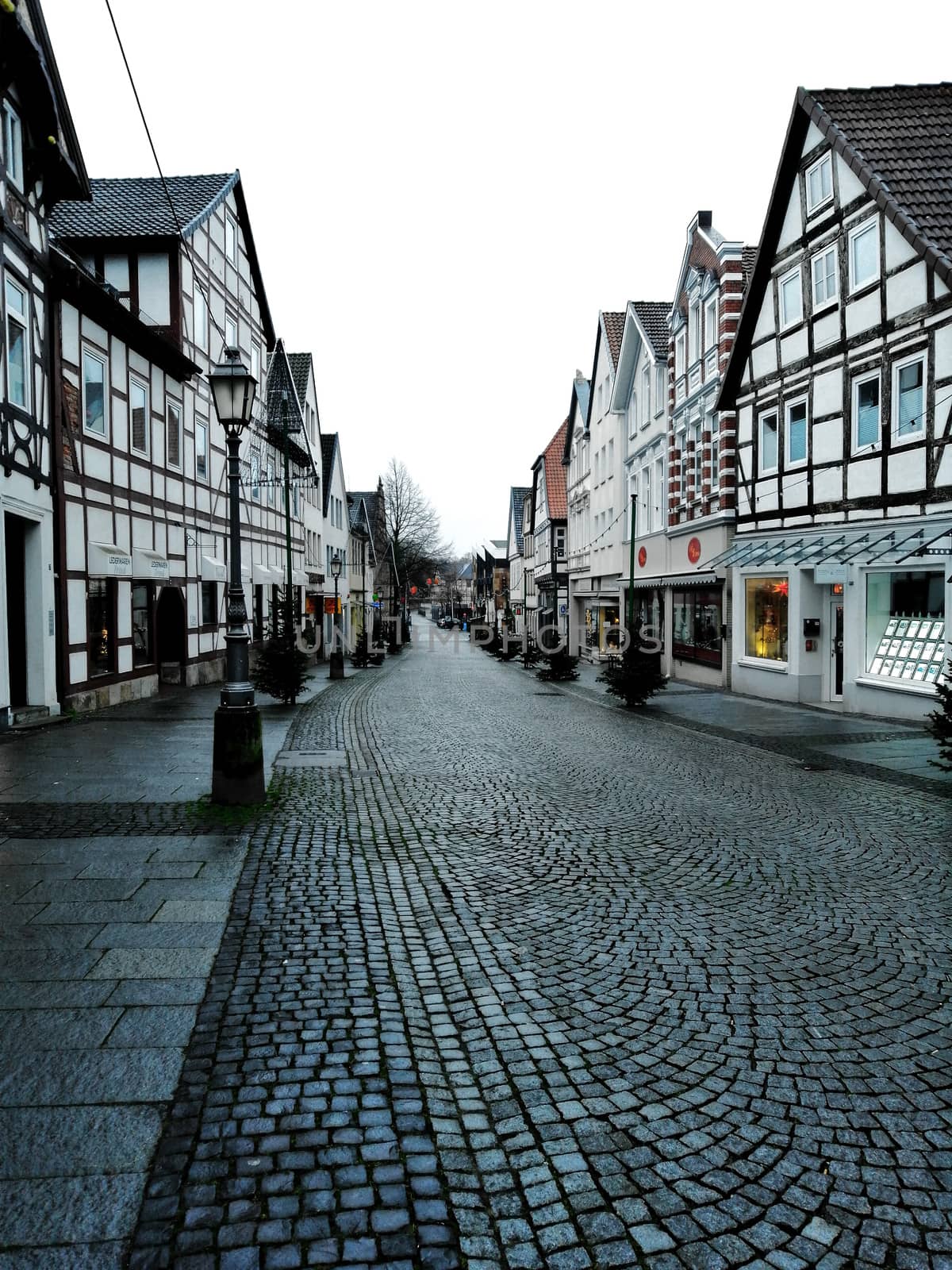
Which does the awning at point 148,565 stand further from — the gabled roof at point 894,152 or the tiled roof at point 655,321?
the tiled roof at point 655,321

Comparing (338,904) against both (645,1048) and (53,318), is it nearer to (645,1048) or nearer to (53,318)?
(645,1048)

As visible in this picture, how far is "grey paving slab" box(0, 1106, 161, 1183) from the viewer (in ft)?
9.59

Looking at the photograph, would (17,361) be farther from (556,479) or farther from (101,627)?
(556,479)

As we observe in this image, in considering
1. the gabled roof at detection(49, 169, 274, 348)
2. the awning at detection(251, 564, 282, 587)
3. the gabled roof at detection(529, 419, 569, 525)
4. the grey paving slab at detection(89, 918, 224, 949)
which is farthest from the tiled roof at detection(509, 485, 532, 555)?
the grey paving slab at detection(89, 918, 224, 949)

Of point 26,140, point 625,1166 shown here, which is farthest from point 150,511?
point 625,1166

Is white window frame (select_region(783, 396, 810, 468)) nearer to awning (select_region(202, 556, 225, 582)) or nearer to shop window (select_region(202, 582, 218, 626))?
awning (select_region(202, 556, 225, 582))

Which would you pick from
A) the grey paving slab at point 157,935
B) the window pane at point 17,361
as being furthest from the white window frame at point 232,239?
the grey paving slab at point 157,935

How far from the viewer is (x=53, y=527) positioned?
14.8 metres

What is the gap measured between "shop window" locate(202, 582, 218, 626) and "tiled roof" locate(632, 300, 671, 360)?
54.4ft

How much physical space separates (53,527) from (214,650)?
1047 cm

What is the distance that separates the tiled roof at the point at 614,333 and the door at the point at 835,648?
19.6m

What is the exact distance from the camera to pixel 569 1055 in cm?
380

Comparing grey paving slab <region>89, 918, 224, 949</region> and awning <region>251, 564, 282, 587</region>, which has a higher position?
awning <region>251, 564, 282, 587</region>

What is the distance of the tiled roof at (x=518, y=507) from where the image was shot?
3118 inches
